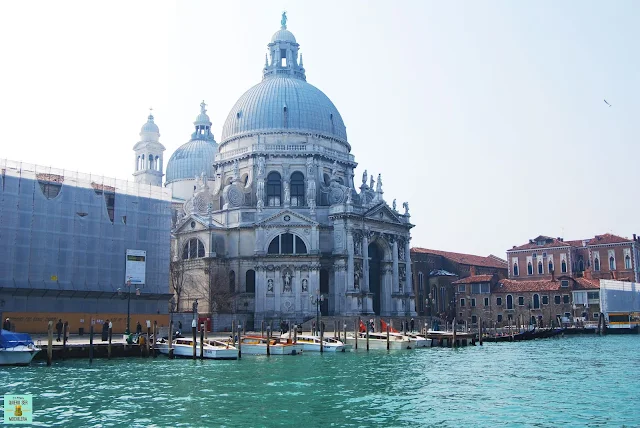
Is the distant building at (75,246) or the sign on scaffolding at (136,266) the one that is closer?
the distant building at (75,246)

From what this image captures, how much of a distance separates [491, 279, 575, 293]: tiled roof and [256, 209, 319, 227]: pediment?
82.3 ft

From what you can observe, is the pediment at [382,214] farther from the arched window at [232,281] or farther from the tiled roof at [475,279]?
the tiled roof at [475,279]

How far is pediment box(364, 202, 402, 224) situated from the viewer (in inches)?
2267

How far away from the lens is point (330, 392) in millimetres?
21938

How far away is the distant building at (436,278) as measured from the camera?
74250 millimetres

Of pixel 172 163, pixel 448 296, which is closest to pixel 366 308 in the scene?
pixel 448 296

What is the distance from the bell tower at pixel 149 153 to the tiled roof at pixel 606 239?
44326 millimetres

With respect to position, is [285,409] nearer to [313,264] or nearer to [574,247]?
[313,264]

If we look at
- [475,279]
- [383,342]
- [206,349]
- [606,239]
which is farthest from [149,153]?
[206,349]

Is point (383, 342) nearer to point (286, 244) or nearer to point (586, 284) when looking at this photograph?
point (286, 244)

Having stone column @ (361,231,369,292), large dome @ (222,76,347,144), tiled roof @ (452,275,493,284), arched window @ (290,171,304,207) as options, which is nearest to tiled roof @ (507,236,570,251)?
tiled roof @ (452,275,493,284)

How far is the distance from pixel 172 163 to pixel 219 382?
54903mm

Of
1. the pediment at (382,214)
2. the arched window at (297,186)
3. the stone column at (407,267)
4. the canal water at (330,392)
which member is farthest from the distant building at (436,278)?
the canal water at (330,392)

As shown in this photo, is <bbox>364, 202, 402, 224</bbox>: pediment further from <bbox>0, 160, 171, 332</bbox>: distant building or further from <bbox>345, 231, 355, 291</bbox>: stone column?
<bbox>0, 160, 171, 332</bbox>: distant building
